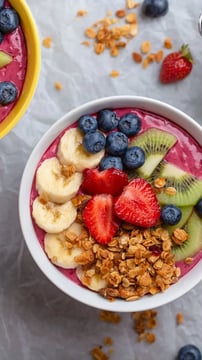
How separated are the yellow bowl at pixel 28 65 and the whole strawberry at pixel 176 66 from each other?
353 millimetres

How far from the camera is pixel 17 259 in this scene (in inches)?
70.4

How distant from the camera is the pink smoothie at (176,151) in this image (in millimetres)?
1575

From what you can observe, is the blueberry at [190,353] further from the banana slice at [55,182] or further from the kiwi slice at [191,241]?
the banana slice at [55,182]

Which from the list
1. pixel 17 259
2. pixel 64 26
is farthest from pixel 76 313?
pixel 64 26

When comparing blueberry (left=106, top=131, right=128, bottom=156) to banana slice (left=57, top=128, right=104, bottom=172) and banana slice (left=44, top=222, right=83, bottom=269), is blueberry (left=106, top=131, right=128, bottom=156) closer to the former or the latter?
banana slice (left=57, top=128, right=104, bottom=172)

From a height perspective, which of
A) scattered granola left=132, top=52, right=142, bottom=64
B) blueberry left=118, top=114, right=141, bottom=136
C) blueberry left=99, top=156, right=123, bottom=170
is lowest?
blueberry left=99, top=156, right=123, bottom=170

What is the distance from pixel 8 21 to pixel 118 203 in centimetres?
44

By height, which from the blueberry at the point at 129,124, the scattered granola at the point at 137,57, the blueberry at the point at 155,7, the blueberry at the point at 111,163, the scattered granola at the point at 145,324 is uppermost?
the blueberry at the point at 155,7

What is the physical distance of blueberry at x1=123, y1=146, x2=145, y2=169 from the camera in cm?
153

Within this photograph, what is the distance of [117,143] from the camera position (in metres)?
1.53

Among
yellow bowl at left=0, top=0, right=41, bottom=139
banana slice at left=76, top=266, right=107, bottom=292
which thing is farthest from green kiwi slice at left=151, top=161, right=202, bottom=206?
yellow bowl at left=0, top=0, right=41, bottom=139

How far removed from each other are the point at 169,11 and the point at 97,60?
21 centimetres

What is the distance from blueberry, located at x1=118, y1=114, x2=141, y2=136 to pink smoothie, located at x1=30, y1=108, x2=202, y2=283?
0.11ft

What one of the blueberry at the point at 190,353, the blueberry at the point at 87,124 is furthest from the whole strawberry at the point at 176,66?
the blueberry at the point at 190,353
